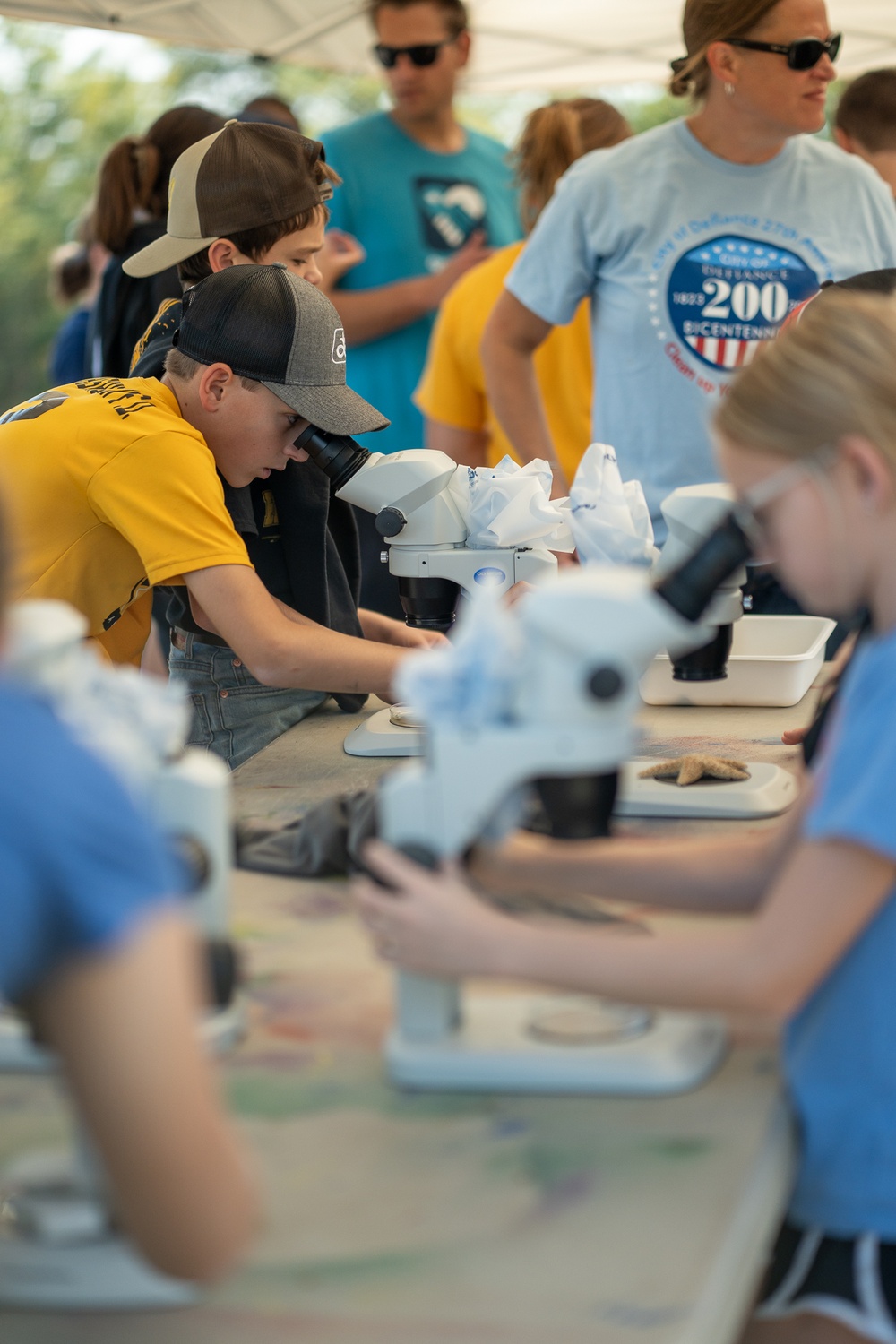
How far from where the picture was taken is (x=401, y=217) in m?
3.78

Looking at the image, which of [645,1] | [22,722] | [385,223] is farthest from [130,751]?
[645,1]

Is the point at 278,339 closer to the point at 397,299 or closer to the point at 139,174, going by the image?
the point at 139,174

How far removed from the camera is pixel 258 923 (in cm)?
139

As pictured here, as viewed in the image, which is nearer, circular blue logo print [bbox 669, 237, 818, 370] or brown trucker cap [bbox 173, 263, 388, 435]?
brown trucker cap [bbox 173, 263, 388, 435]

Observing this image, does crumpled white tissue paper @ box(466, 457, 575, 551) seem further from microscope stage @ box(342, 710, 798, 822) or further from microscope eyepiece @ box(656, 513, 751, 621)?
microscope eyepiece @ box(656, 513, 751, 621)

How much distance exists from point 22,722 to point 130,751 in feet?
0.92

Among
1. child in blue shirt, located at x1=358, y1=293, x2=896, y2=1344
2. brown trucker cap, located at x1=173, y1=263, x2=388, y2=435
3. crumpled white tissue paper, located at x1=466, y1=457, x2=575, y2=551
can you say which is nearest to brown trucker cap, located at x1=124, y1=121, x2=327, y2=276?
brown trucker cap, located at x1=173, y1=263, x2=388, y2=435

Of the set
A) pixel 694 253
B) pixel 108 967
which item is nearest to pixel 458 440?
pixel 694 253

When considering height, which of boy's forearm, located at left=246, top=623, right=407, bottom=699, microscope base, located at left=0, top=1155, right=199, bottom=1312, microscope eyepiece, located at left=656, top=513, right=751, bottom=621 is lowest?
boy's forearm, located at left=246, top=623, right=407, bottom=699

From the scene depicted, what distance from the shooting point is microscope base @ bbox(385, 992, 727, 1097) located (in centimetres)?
106

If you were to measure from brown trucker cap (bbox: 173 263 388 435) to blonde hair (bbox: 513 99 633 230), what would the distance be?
1589 mm

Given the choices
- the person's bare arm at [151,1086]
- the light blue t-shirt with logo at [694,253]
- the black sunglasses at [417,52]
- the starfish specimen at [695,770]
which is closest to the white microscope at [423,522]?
the starfish specimen at [695,770]

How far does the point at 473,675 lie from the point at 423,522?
3.39 ft

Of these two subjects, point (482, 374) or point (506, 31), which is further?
point (506, 31)
